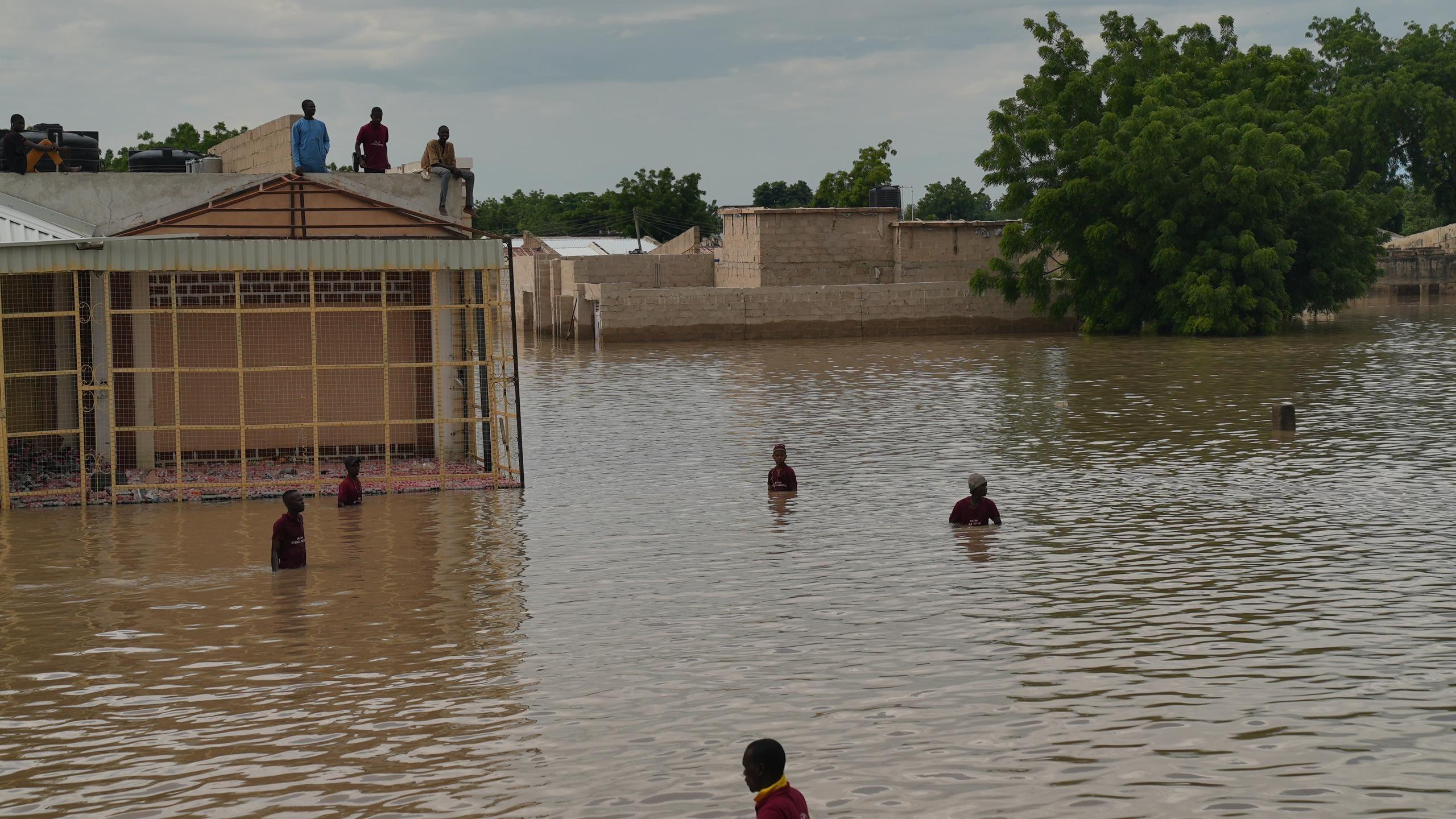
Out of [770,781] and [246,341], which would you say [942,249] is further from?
[770,781]

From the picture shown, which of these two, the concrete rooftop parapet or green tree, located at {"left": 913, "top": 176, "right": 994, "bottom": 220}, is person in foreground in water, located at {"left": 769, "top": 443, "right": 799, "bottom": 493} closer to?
the concrete rooftop parapet

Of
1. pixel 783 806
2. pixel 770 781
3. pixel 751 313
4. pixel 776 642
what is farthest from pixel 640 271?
pixel 783 806

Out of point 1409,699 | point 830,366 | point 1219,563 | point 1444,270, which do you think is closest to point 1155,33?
point 830,366

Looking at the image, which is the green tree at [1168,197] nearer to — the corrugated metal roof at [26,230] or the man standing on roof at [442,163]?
the man standing on roof at [442,163]

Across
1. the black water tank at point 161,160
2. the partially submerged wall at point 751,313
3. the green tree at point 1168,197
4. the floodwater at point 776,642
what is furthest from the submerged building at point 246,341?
the green tree at point 1168,197

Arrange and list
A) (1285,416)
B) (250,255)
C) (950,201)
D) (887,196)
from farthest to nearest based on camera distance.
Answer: (950,201), (887,196), (1285,416), (250,255)

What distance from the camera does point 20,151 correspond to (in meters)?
22.9

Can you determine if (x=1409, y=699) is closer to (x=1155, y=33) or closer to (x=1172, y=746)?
(x=1172, y=746)

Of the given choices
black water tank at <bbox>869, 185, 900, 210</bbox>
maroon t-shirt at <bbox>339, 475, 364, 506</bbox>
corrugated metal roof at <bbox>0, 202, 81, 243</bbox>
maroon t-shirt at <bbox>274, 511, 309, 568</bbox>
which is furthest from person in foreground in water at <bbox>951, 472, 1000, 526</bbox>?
black water tank at <bbox>869, 185, 900, 210</bbox>

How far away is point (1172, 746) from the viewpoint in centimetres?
984

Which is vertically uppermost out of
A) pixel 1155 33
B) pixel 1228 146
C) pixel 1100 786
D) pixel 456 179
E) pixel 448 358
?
pixel 1155 33

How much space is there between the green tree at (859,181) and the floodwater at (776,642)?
67238 millimetres

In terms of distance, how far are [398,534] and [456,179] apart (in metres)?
7.00

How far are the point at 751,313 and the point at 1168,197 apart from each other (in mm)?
15179
